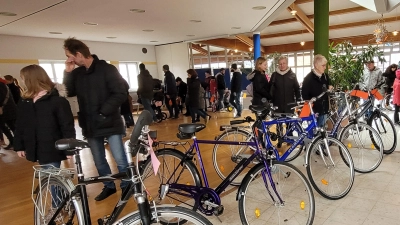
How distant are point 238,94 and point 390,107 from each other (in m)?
3.93

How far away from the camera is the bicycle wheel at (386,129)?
11.1 feet

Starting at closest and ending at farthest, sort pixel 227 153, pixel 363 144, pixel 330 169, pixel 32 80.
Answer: pixel 32 80 → pixel 330 169 → pixel 227 153 → pixel 363 144

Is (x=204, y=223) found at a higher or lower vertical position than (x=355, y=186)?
higher

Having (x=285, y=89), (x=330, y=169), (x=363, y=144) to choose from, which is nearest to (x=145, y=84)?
(x=285, y=89)

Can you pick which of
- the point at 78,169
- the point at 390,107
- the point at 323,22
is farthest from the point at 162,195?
the point at 390,107

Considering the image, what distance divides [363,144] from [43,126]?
3.19 metres

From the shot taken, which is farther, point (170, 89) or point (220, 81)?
point (220, 81)

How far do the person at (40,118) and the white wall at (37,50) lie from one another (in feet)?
25.3

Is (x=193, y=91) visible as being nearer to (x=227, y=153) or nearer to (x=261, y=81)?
(x=261, y=81)

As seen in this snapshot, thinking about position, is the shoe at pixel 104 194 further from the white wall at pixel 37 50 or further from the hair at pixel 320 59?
the white wall at pixel 37 50

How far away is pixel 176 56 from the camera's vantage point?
11797 millimetres

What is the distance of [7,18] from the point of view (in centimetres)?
596

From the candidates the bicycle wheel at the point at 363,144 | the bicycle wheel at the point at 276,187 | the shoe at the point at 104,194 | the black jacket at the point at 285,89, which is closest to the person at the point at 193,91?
the black jacket at the point at 285,89

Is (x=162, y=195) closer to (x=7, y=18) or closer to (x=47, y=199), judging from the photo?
(x=47, y=199)
